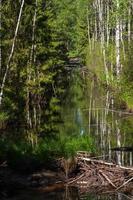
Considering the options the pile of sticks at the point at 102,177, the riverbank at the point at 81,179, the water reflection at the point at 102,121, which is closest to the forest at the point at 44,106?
the water reflection at the point at 102,121

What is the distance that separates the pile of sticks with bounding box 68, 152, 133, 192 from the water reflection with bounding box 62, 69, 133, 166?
1.64 m

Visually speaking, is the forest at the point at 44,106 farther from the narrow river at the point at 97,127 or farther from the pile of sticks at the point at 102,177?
the pile of sticks at the point at 102,177

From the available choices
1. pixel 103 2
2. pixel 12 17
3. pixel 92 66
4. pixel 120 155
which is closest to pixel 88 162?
pixel 120 155

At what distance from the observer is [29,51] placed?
33.1 m

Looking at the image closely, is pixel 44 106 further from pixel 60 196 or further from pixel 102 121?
pixel 60 196

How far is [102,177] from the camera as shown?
15375 millimetres

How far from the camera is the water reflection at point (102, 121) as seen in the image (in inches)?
768

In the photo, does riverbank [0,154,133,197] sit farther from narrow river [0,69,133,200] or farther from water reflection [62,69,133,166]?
water reflection [62,69,133,166]

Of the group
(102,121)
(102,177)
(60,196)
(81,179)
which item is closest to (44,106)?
(102,121)

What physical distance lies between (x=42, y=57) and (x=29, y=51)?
389 centimetres

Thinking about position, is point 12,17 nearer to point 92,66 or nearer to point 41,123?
point 41,123

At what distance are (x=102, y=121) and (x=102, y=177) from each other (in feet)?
44.7

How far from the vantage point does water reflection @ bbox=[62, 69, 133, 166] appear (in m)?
19.5

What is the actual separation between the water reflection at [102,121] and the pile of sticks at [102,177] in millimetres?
1641
